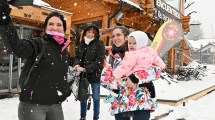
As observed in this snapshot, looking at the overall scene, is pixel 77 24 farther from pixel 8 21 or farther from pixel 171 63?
pixel 8 21

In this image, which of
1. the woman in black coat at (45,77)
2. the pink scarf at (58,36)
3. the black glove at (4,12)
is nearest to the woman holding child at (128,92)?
the woman in black coat at (45,77)

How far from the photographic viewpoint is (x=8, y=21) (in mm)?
2080

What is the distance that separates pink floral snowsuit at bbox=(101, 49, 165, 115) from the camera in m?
3.18

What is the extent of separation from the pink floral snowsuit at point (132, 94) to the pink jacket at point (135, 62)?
60 millimetres

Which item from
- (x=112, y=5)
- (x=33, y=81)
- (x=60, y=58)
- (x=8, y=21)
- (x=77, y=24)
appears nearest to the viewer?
(x=8, y=21)

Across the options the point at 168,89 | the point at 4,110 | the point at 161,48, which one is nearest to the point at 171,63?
the point at 168,89

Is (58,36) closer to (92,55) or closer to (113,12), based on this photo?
(92,55)

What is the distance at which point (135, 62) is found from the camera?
316 centimetres

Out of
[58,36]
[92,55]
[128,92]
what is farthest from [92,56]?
[58,36]

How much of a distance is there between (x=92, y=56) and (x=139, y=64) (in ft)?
6.73

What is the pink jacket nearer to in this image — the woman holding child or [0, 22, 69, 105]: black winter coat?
the woman holding child

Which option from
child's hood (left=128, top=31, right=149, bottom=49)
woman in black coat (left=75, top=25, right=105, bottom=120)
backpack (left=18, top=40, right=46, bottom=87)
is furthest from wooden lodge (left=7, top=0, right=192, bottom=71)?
backpack (left=18, top=40, right=46, bottom=87)

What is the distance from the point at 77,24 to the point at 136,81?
40.2ft

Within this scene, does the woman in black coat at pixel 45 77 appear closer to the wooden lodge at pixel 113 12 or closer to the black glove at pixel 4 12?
the black glove at pixel 4 12
